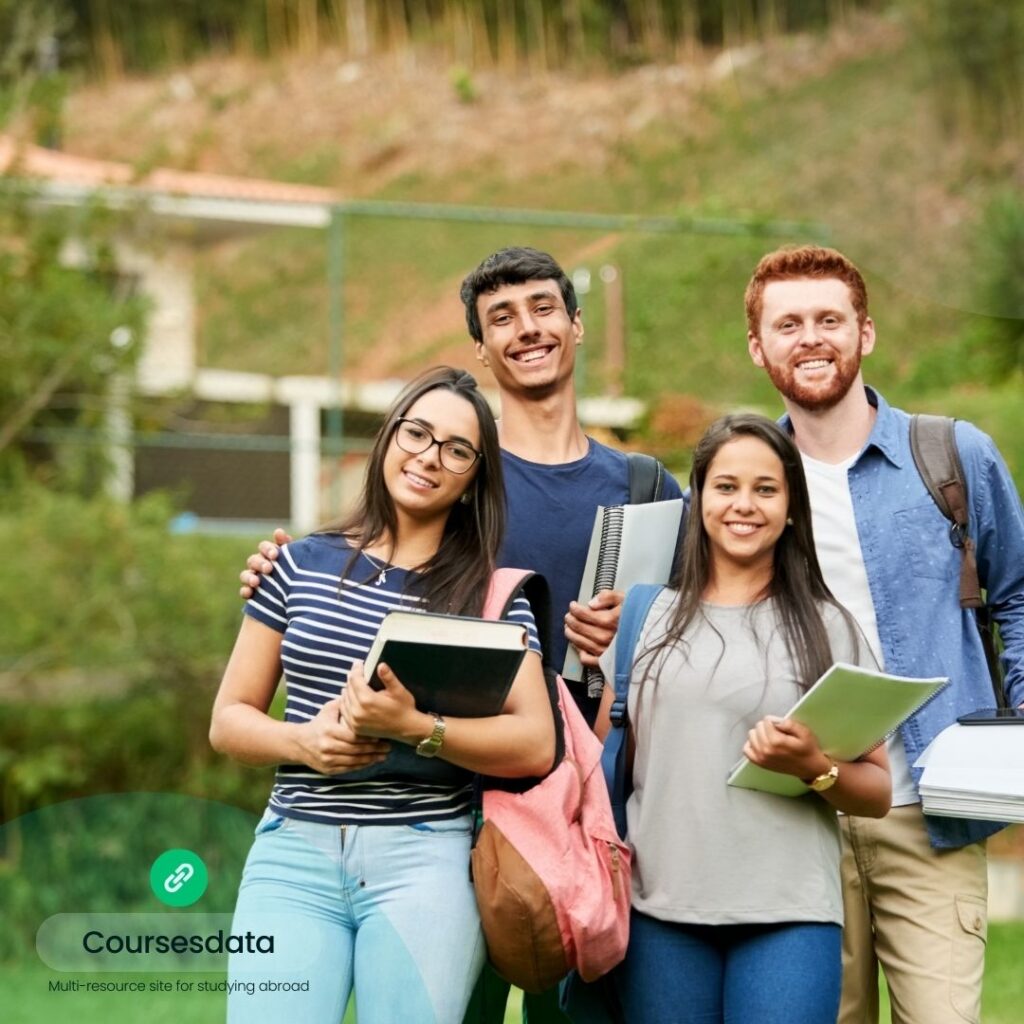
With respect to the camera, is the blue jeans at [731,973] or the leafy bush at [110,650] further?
the leafy bush at [110,650]

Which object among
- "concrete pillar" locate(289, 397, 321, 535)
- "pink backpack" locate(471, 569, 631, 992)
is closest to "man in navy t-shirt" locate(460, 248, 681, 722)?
"pink backpack" locate(471, 569, 631, 992)

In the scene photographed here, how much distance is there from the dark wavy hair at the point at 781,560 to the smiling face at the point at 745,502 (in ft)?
0.06

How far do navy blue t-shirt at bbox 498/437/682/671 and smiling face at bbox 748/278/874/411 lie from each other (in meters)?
0.33

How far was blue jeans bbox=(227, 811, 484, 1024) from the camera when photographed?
2.59m

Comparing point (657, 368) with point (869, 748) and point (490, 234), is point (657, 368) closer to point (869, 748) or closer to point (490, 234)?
point (490, 234)

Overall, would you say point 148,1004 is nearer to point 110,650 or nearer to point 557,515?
point 557,515

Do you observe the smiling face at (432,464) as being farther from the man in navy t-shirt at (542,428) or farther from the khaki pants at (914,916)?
the khaki pants at (914,916)

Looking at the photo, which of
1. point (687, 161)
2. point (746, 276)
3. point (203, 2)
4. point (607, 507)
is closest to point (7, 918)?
point (607, 507)

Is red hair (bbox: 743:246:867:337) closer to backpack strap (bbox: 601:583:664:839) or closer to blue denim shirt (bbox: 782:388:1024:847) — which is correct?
blue denim shirt (bbox: 782:388:1024:847)

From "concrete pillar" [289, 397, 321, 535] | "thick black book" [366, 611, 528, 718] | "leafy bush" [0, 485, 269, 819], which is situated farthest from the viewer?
"concrete pillar" [289, 397, 321, 535]

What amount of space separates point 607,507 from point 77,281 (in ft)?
22.2

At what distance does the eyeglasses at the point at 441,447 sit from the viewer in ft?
9.45

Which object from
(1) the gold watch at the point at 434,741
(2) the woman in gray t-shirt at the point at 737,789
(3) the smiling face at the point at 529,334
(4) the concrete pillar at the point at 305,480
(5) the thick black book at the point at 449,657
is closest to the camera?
(5) the thick black book at the point at 449,657

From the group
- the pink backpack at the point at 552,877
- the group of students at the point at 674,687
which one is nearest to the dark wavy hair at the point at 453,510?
the group of students at the point at 674,687
